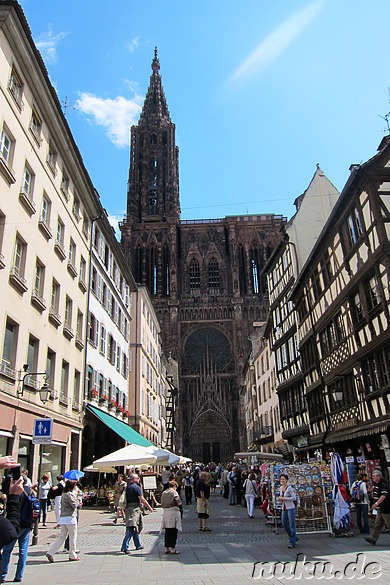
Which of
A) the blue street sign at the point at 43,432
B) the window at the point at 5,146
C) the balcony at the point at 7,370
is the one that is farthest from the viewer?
the window at the point at 5,146

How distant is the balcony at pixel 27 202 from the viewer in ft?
49.0

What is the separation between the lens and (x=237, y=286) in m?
64.7

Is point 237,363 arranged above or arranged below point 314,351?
above

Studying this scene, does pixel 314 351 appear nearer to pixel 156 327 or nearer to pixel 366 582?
pixel 366 582

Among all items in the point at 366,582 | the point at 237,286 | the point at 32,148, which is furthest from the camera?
the point at 237,286

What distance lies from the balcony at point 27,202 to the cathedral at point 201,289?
44.6m

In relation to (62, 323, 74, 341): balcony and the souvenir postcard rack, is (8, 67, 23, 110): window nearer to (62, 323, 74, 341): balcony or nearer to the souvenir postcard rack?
(62, 323, 74, 341): balcony

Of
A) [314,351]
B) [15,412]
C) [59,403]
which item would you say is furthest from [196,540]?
[314,351]

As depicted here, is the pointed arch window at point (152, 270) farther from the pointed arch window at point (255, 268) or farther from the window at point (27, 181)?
the window at point (27, 181)

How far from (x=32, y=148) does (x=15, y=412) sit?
841 centimetres

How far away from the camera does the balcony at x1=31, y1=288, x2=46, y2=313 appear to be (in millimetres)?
15760

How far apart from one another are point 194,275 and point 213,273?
8.55ft

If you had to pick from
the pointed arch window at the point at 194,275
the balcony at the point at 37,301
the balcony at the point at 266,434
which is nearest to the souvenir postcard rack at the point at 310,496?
the balcony at the point at 37,301

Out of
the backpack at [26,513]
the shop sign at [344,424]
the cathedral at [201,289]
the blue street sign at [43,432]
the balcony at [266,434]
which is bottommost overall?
the backpack at [26,513]
